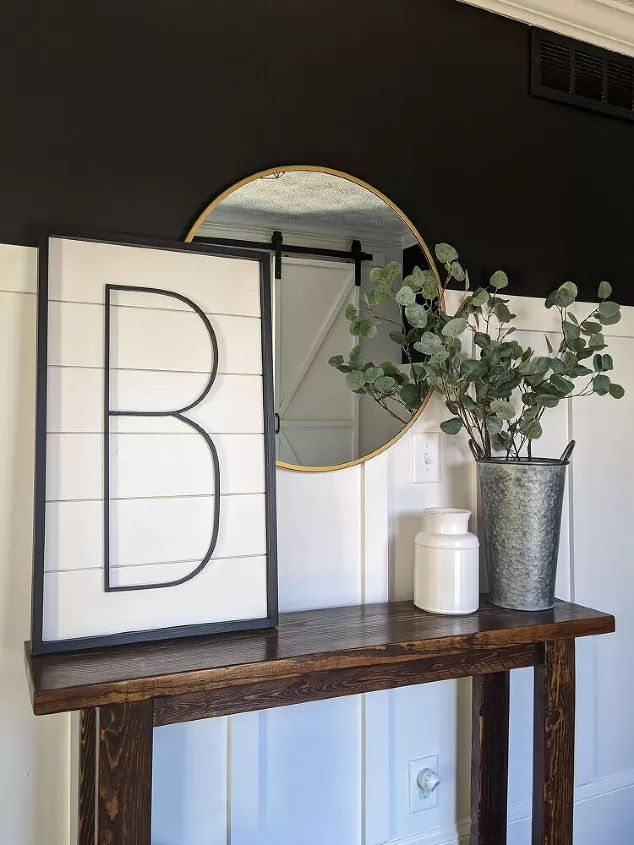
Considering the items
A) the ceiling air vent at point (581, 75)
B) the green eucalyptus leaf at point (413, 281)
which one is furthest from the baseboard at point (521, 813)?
the ceiling air vent at point (581, 75)

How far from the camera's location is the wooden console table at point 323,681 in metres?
1.02

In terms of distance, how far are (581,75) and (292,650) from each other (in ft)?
5.66

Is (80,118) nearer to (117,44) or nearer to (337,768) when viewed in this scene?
(117,44)

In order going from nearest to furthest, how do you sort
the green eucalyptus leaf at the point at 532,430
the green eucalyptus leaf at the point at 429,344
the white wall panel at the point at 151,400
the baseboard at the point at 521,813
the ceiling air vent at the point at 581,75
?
the white wall panel at the point at 151,400 < the green eucalyptus leaf at the point at 429,344 < the green eucalyptus leaf at the point at 532,430 < the baseboard at the point at 521,813 < the ceiling air vent at the point at 581,75

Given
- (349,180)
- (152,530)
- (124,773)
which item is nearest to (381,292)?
(349,180)

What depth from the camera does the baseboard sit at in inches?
63.7

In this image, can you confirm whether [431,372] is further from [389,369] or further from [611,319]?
[611,319]

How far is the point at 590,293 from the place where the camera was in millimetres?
1891

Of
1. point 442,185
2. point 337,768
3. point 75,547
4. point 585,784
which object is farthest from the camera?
point 585,784

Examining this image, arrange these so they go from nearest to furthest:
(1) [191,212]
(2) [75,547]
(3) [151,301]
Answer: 1. (2) [75,547]
2. (3) [151,301]
3. (1) [191,212]

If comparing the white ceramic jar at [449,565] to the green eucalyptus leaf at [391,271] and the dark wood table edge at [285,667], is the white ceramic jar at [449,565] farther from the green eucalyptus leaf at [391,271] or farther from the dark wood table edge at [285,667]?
the green eucalyptus leaf at [391,271]

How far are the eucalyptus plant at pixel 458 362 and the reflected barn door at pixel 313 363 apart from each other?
34 millimetres

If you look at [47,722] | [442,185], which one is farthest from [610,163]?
[47,722]

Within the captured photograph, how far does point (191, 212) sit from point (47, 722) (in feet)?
3.47
